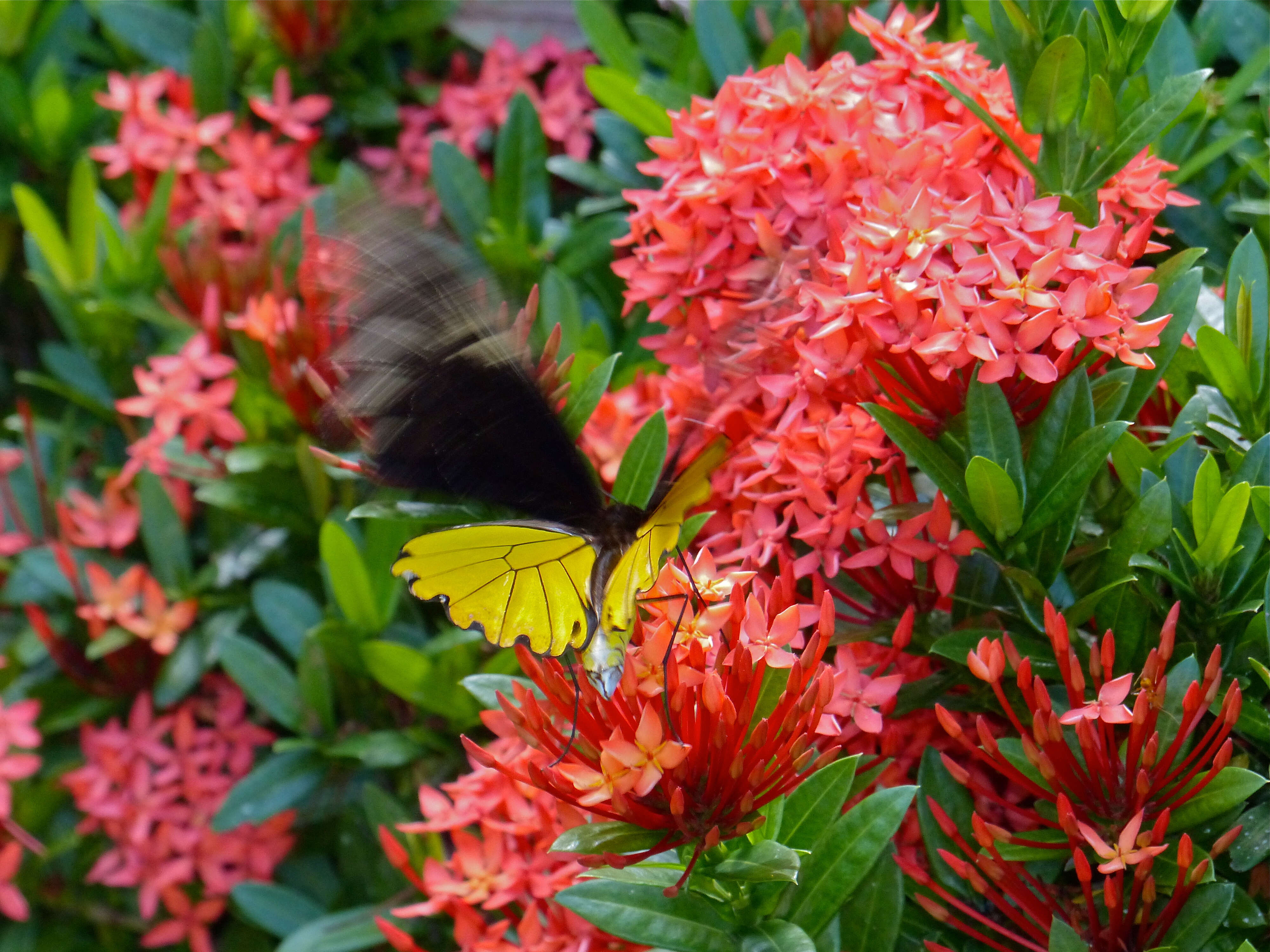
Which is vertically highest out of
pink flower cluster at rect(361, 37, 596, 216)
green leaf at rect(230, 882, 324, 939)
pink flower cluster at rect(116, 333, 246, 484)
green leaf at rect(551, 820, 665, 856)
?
pink flower cluster at rect(361, 37, 596, 216)

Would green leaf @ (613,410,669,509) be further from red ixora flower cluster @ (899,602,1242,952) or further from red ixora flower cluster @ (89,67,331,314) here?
red ixora flower cluster @ (89,67,331,314)

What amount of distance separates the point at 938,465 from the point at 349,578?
0.91m

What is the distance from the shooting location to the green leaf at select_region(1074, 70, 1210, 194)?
4.03ft

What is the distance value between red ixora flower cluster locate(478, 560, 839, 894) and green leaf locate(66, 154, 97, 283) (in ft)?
5.09

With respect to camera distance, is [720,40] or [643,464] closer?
[643,464]

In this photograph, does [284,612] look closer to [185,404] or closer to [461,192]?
[185,404]

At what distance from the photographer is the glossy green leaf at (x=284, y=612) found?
189cm

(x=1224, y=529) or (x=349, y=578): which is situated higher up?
(x=1224, y=529)

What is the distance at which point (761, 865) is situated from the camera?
1027mm

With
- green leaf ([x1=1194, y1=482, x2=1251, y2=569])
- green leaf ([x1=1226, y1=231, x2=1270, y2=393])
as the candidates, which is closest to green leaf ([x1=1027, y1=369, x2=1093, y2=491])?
green leaf ([x1=1194, y1=482, x2=1251, y2=569])

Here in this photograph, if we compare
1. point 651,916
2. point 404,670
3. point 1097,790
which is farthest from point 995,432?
point 404,670

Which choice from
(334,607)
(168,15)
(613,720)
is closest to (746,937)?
(613,720)

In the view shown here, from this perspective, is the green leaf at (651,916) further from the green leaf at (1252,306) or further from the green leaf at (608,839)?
the green leaf at (1252,306)

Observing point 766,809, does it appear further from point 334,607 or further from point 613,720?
point 334,607
